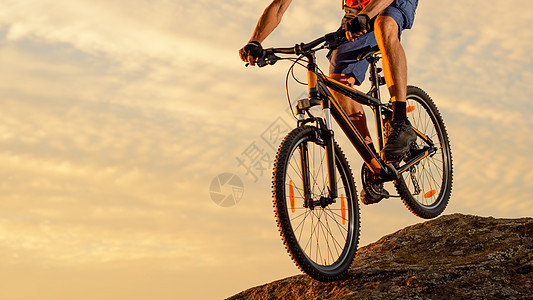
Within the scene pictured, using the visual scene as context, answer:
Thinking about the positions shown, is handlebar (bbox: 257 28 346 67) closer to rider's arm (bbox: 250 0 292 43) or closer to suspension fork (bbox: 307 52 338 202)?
suspension fork (bbox: 307 52 338 202)

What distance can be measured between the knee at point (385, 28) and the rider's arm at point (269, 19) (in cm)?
79

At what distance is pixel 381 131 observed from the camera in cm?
550

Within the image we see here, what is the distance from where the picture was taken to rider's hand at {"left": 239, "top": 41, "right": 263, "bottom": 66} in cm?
432

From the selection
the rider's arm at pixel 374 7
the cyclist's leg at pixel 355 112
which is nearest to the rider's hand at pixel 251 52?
the rider's arm at pixel 374 7

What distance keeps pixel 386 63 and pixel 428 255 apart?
167 centimetres

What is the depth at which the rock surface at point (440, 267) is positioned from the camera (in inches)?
144

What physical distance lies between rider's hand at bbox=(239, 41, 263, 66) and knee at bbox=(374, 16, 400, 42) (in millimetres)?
1186

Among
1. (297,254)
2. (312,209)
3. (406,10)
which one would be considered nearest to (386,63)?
(406,10)

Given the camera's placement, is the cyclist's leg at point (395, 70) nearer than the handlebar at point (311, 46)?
No

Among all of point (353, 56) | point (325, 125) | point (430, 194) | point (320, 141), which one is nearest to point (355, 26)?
point (325, 125)

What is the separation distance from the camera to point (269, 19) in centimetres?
480

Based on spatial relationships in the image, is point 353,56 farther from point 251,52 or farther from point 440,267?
point 440,267

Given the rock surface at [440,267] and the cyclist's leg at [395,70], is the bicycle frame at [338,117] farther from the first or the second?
the rock surface at [440,267]

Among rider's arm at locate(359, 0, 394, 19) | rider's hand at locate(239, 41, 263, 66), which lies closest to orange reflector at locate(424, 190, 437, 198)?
rider's arm at locate(359, 0, 394, 19)
